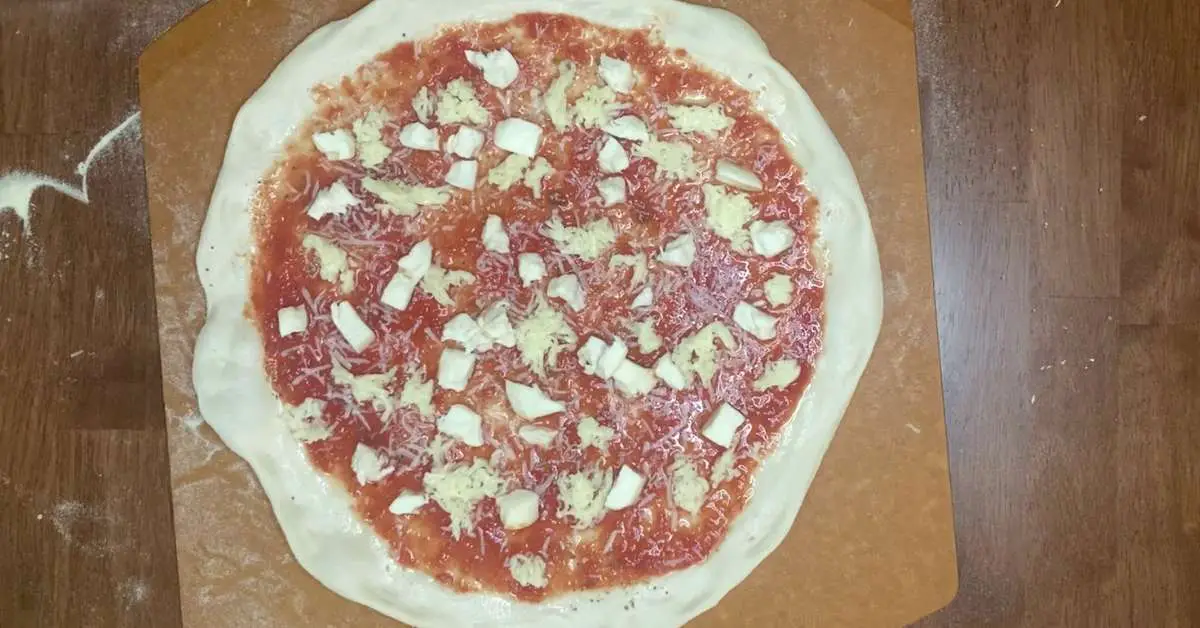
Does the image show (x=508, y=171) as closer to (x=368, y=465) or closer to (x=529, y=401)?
(x=529, y=401)

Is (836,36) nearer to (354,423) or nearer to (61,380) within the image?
(354,423)

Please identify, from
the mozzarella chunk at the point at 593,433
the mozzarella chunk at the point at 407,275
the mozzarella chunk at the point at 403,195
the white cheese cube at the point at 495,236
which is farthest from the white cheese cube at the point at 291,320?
the mozzarella chunk at the point at 593,433

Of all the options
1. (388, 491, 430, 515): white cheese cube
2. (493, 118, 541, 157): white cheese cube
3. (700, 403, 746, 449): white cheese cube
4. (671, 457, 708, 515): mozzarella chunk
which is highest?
(493, 118, 541, 157): white cheese cube

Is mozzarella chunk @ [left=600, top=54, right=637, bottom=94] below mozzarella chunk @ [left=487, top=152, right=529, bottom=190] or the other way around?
the other way around

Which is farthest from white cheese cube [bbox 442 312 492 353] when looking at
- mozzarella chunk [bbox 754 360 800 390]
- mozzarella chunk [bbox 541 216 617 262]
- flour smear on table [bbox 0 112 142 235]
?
flour smear on table [bbox 0 112 142 235]

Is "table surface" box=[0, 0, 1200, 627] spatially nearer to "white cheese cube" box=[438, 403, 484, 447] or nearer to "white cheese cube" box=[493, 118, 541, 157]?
"white cheese cube" box=[438, 403, 484, 447]

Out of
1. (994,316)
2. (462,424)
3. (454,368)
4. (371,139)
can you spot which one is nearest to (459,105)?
(371,139)

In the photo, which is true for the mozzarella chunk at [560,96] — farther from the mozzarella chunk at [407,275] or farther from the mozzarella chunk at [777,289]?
the mozzarella chunk at [777,289]
